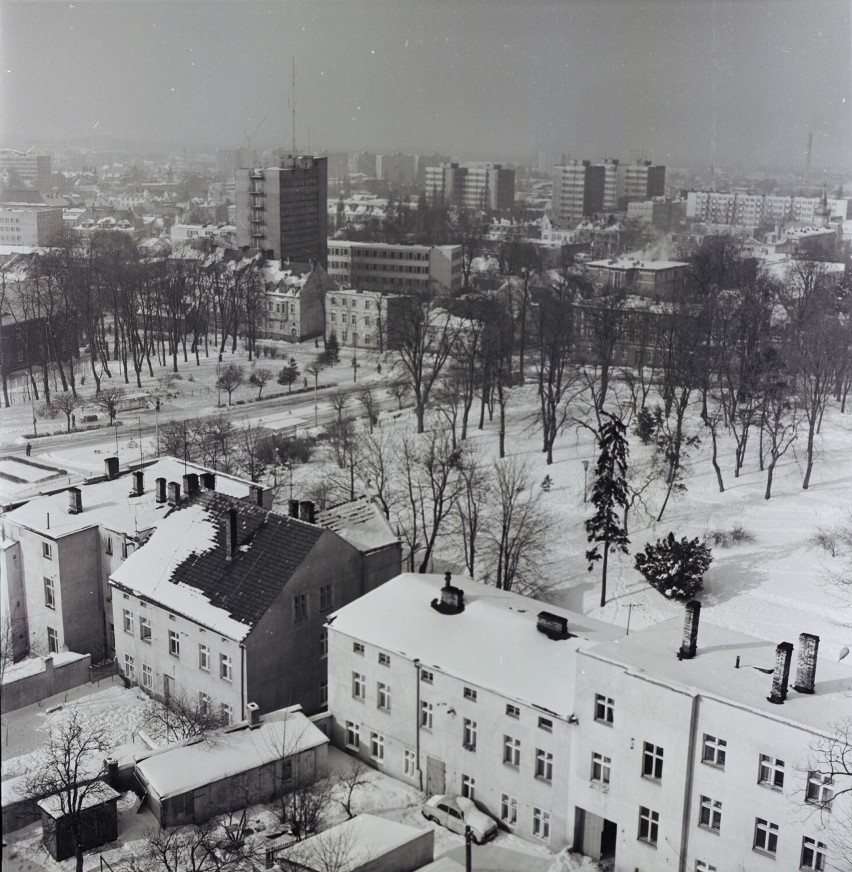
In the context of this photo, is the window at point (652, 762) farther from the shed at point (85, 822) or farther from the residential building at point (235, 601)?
the shed at point (85, 822)

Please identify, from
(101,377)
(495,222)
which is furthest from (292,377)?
(495,222)

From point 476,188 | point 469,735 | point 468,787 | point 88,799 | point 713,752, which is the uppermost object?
point 476,188

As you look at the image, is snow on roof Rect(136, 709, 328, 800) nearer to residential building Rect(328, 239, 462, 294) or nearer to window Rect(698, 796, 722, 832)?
window Rect(698, 796, 722, 832)

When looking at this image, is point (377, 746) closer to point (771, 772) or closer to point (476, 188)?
point (771, 772)

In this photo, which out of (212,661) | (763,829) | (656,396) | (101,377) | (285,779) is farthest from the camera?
(101,377)

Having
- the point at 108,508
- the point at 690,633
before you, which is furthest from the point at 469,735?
the point at 108,508

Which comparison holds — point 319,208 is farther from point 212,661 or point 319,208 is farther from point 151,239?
point 212,661
